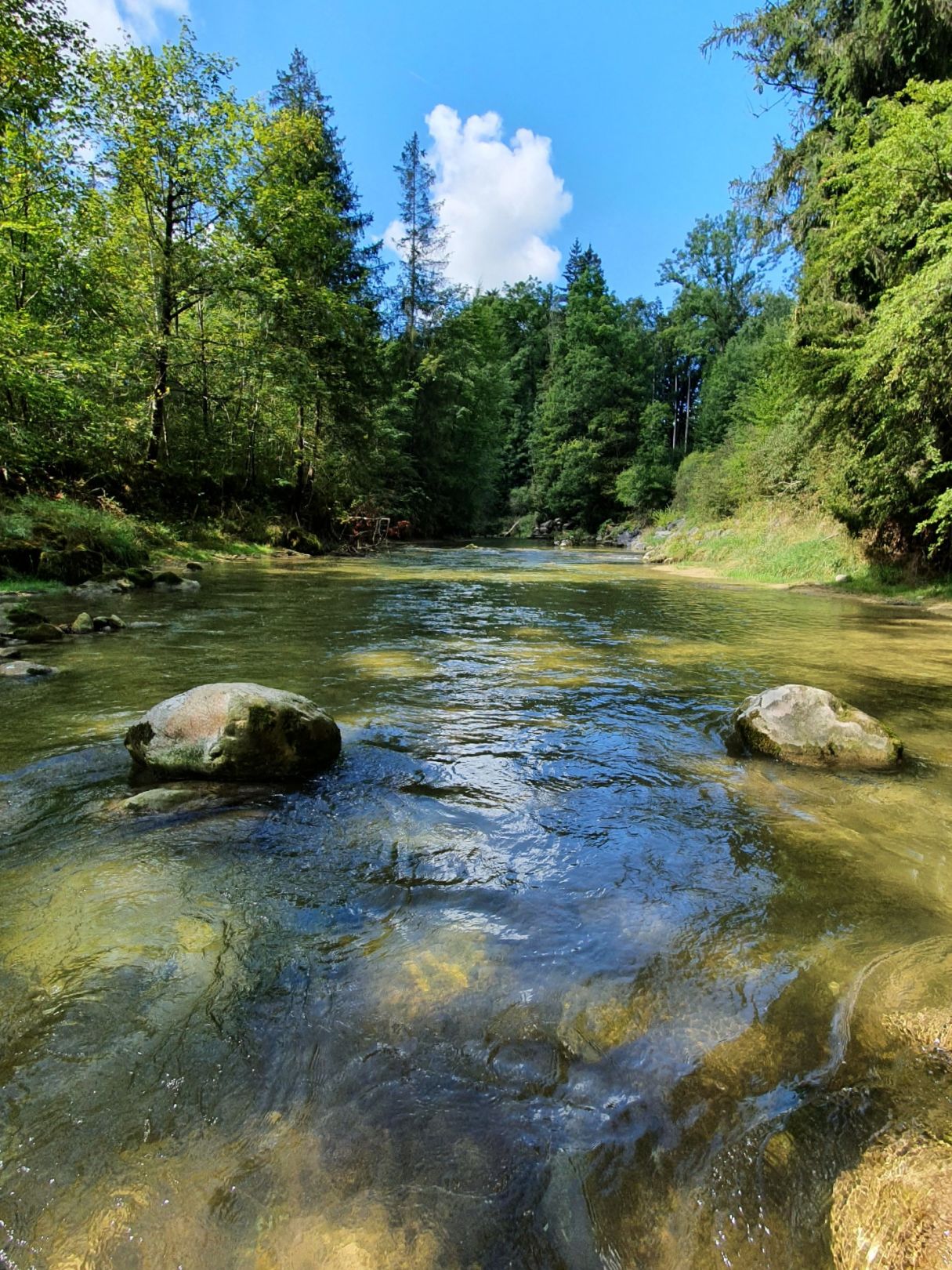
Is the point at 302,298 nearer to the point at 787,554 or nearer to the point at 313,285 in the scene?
the point at 313,285

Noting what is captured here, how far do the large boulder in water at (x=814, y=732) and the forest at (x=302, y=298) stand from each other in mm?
7566

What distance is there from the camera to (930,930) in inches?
103

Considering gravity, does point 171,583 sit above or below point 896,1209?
above

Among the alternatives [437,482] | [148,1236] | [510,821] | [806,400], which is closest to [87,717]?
[510,821]

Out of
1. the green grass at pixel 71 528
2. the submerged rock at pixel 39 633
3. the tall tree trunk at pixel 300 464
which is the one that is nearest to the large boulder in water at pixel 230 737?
the submerged rock at pixel 39 633

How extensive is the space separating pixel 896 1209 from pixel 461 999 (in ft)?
4.17

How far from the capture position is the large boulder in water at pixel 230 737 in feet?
13.0

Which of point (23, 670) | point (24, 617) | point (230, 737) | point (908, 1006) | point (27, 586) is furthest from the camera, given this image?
point (27, 586)

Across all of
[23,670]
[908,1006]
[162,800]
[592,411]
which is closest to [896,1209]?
[908,1006]

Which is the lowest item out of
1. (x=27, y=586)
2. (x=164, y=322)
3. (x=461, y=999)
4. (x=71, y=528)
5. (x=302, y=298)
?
(x=461, y=999)

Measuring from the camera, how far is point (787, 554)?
62.9 ft

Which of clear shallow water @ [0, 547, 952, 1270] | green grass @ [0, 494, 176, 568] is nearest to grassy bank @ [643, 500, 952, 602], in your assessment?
clear shallow water @ [0, 547, 952, 1270]

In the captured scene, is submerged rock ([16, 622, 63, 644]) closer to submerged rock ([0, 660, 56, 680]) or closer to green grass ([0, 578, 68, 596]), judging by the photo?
submerged rock ([0, 660, 56, 680])

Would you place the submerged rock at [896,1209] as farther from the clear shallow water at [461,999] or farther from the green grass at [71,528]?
the green grass at [71,528]
